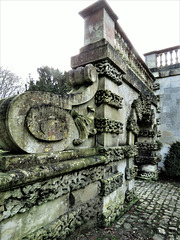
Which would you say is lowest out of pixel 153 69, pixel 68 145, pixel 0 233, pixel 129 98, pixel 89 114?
pixel 0 233

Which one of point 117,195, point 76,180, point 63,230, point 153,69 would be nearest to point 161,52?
point 153,69

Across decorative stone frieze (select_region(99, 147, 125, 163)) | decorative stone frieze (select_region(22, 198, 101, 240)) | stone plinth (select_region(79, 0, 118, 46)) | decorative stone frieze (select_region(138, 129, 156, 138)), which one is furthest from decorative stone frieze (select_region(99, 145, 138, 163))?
decorative stone frieze (select_region(138, 129, 156, 138))

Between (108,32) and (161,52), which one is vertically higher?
(161,52)

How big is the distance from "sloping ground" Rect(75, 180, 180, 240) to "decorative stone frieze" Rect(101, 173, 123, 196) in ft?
1.82

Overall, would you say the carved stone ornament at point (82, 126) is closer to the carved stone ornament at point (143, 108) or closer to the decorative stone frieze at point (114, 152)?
the decorative stone frieze at point (114, 152)

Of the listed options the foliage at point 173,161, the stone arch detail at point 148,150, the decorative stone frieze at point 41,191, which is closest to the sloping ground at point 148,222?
the decorative stone frieze at point 41,191

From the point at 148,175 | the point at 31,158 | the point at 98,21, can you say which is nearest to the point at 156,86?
the point at 148,175

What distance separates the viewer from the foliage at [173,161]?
6180mm

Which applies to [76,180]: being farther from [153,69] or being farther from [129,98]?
[153,69]

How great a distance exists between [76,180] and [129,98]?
2582 mm

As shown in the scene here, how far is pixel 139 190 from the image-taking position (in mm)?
4664

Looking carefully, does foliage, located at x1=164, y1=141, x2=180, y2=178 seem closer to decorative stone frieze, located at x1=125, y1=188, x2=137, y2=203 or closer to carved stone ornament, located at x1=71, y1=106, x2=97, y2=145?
decorative stone frieze, located at x1=125, y1=188, x2=137, y2=203

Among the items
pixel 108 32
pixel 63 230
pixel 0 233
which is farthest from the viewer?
pixel 108 32

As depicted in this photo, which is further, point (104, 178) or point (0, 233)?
point (104, 178)
